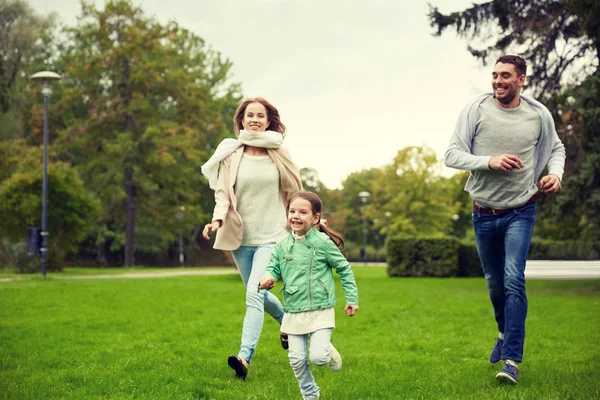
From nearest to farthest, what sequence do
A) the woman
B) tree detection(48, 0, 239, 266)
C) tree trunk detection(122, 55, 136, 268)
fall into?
the woman < tree detection(48, 0, 239, 266) < tree trunk detection(122, 55, 136, 268)

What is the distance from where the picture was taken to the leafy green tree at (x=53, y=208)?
92.3 ft

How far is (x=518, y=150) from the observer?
5836mm

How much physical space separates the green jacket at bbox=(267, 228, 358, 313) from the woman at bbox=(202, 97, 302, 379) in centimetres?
126

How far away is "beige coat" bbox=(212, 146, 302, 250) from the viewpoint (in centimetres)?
602

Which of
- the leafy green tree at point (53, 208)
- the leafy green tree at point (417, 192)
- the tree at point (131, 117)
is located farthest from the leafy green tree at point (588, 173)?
the leafy green tree at point (417, 192)

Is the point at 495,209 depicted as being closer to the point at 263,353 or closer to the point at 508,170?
the point at 508,170

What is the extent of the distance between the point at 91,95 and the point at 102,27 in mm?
3672

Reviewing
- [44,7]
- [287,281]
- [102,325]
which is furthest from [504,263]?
[44,7]

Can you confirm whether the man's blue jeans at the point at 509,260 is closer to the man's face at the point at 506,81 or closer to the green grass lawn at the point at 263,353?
the green grass lawn at the point at 263,353

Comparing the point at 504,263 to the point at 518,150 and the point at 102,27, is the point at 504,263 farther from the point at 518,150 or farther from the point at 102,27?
the point at 102,27

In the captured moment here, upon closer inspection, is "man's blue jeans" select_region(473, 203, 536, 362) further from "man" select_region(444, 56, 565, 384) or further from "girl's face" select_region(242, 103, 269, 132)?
"girl's face" select_region(242, 103, 269, 132)

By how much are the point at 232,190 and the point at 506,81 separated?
2.31 meters

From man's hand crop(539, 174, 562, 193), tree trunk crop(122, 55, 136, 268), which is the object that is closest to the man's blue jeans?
man's hand crop(539, 174, 562, 193)

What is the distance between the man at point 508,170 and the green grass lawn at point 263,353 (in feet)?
1.89
